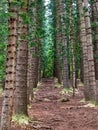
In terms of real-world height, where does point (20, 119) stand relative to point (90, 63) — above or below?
below

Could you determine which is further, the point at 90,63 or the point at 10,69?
the point at 90,63

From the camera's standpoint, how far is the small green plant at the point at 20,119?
1129cm

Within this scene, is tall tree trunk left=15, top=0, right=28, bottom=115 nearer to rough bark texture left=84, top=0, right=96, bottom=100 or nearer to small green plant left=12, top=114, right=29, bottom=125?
small green plant left=12, top=114, right=29, bottom=125

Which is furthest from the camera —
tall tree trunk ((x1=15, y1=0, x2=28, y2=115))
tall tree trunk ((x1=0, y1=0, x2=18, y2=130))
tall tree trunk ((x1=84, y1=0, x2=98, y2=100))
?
tall tree trunk ((x1=84, y1=0, x2=98, y2=100))

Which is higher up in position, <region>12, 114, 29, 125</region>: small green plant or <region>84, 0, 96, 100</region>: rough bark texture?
<region>84, 0, 96, 100</region>: rough bark texture

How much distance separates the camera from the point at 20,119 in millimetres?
11477

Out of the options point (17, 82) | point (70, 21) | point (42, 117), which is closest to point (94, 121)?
point (42, 117)

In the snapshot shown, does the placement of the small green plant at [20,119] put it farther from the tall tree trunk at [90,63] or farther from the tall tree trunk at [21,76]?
the tall tree trunk at [90,63]

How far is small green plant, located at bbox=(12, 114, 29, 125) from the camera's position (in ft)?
37.1

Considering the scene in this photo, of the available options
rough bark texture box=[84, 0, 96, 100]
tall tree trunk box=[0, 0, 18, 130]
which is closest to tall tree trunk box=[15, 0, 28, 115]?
tall tree trunk box=[0, 0, 18, 130]

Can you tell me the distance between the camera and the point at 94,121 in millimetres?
12227

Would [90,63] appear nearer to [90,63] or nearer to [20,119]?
[90,63]

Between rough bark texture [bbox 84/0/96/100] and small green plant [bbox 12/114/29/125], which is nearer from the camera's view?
small green plant [bbox 12/114/29/125]

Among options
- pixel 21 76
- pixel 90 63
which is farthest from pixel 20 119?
pixel 90 63
